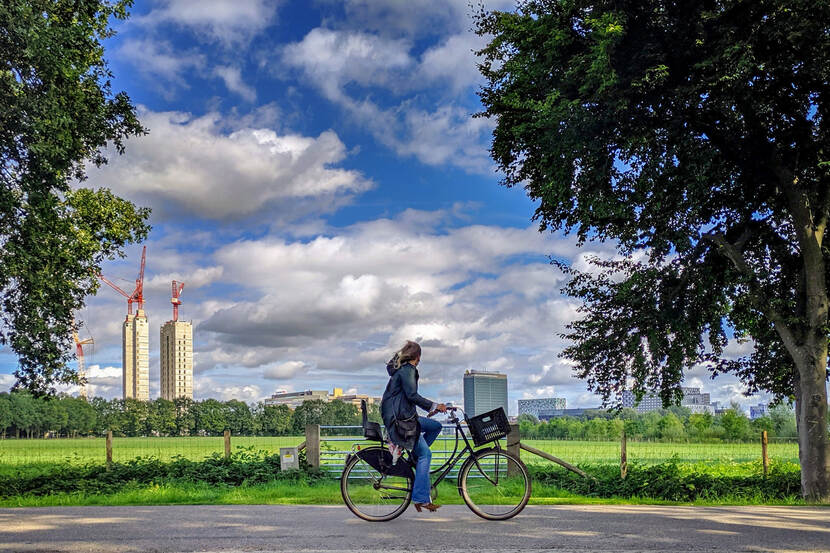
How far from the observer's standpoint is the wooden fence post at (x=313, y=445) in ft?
59.0

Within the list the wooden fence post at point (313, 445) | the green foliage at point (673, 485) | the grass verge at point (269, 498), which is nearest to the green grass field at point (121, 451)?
the wooden fence post at point (313, 445)

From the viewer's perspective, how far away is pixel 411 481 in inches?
355

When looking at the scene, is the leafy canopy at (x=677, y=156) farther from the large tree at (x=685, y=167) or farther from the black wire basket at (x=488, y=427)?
the black wire basket at (x=488, y=427)

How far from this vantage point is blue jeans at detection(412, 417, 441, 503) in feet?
29.1

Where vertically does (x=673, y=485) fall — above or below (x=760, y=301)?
below

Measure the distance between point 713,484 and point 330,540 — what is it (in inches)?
454

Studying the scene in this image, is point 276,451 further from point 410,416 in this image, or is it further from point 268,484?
point 410,416

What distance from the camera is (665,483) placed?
1591 centimetres

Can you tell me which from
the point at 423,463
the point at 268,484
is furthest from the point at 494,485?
the point at 268,484

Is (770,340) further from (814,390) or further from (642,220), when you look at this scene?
(642,220)

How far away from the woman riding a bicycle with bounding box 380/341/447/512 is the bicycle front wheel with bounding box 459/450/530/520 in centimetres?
54

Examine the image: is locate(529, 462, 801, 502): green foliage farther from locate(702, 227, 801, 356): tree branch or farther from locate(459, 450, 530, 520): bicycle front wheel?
locate(459, 450, 530, 520): bicycle front wheel

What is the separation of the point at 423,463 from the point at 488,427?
0.91 meters

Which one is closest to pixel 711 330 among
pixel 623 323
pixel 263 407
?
pixel 623 323
